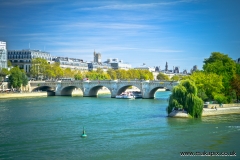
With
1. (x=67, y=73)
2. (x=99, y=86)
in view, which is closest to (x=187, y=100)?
(x=99, y=86)

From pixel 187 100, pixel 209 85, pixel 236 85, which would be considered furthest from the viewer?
pixel 236 85

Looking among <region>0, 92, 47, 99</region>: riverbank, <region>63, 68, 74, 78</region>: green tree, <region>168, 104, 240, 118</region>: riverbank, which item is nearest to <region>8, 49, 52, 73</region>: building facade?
<region>63, 68, 74, 78</region>: green tree

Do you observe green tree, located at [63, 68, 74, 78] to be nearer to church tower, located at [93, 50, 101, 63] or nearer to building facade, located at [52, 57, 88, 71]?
building facade, located at [52, 57, 88, 71]

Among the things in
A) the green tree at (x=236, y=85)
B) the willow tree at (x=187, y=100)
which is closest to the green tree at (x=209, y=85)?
the green tree at (x=236, y=85)

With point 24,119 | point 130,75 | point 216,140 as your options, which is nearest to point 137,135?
point 216,140

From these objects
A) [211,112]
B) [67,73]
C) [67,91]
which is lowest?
[211,112]

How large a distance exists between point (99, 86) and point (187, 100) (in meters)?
41.6

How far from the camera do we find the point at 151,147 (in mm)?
25469

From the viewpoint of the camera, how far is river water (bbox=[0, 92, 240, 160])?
942 inches

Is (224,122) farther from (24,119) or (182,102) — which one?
(24,119)

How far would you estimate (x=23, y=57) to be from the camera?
108000 millimetres

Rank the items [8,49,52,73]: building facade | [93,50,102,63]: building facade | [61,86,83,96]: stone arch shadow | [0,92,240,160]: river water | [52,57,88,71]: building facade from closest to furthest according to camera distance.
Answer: [0,92,240,160]: river water, [61,86,83,96]: stone arch shadow, [8,49,52,73]: building facade, [52,57,88,71]: building facade, [93,50,102,63]: building facade

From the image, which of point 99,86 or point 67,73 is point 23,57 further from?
point 99,86

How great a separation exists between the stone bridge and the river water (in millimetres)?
25684
